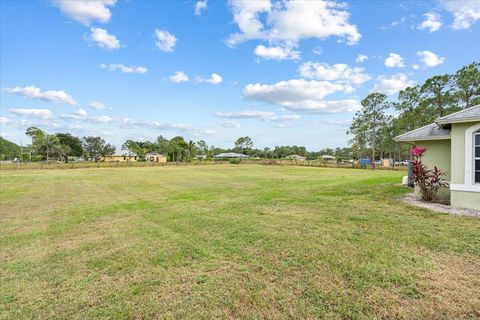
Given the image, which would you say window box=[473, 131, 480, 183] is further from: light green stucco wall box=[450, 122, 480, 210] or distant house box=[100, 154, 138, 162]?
distant house box=[100, 154, 138, 162]

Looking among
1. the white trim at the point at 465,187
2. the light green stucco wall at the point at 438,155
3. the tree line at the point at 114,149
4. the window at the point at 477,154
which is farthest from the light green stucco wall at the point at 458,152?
the tree line at the point at 114,149

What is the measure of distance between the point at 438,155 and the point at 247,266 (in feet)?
28.8

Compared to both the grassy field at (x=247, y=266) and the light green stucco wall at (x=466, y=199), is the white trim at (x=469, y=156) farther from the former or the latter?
the grassy field at (x=247, y=266)

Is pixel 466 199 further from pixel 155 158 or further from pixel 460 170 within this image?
pixel 155 158

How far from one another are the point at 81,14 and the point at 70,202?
363 inches

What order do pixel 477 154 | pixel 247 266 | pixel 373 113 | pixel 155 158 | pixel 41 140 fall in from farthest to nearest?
pixel 155 158 → pixel 41 140 → pixel 373 113 → pixel 477 154 → pixel 247 266

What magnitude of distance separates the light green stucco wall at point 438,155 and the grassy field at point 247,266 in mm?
3391

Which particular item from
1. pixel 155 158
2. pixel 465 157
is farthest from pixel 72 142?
pixel 465 157

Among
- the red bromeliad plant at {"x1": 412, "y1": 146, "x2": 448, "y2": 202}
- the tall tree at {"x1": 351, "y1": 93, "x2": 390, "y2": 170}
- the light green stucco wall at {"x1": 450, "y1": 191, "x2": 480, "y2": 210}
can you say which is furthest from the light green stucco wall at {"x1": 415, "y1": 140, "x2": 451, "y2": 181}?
the tall tree at {"x1": 351, "y1": 93, "x2": 390, "y2": 170}

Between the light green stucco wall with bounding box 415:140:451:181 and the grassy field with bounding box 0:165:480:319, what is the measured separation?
339cm

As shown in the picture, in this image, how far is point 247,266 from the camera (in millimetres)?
3873

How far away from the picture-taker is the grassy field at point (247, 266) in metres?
2.87

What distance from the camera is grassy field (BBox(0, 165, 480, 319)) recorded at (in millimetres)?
2873

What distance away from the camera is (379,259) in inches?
155
